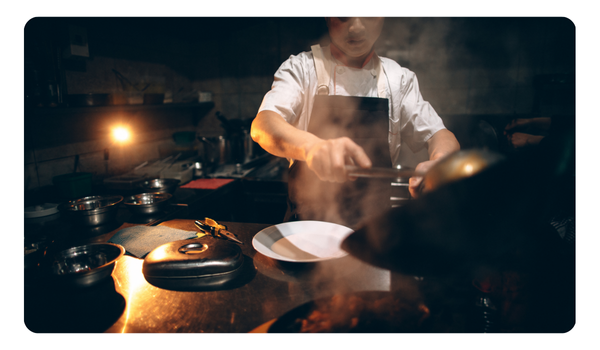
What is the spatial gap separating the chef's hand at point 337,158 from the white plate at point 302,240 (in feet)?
0.99

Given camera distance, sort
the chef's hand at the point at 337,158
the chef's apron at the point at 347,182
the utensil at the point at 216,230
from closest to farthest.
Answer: the chef's hand at the point at 337,158
the utensil at the point at 216,230
the chef's apron at the point at 347,182

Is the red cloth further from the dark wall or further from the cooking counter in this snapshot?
the cooking counter

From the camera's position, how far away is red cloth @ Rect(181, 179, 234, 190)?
2471 mm

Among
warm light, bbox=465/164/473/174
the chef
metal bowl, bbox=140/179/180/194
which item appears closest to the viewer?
warm light, bbox=465/164/473/174

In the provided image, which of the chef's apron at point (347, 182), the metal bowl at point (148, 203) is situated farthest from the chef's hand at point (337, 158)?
the metal bowl at point (148, 203)

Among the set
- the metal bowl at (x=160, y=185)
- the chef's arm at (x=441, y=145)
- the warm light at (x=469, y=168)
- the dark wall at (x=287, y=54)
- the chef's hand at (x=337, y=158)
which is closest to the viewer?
the warm light at (x=469, y=168)

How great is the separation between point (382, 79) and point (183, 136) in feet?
7.55

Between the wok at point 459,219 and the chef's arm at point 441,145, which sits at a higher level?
the chef's arm at point 441,145

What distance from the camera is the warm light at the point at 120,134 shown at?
256 cm

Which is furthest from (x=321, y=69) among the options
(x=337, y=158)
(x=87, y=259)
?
(x=87, y=259)

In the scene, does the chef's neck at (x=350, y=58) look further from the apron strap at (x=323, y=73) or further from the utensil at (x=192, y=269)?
the utensil at (x=192, y=269)

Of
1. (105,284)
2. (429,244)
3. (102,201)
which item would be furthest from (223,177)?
(429,244)

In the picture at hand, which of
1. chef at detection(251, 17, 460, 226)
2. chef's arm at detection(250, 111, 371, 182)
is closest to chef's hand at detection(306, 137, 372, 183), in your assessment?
chef's arm at detection(250, 111, 371, 182)

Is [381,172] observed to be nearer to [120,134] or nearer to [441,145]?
[441,145]
